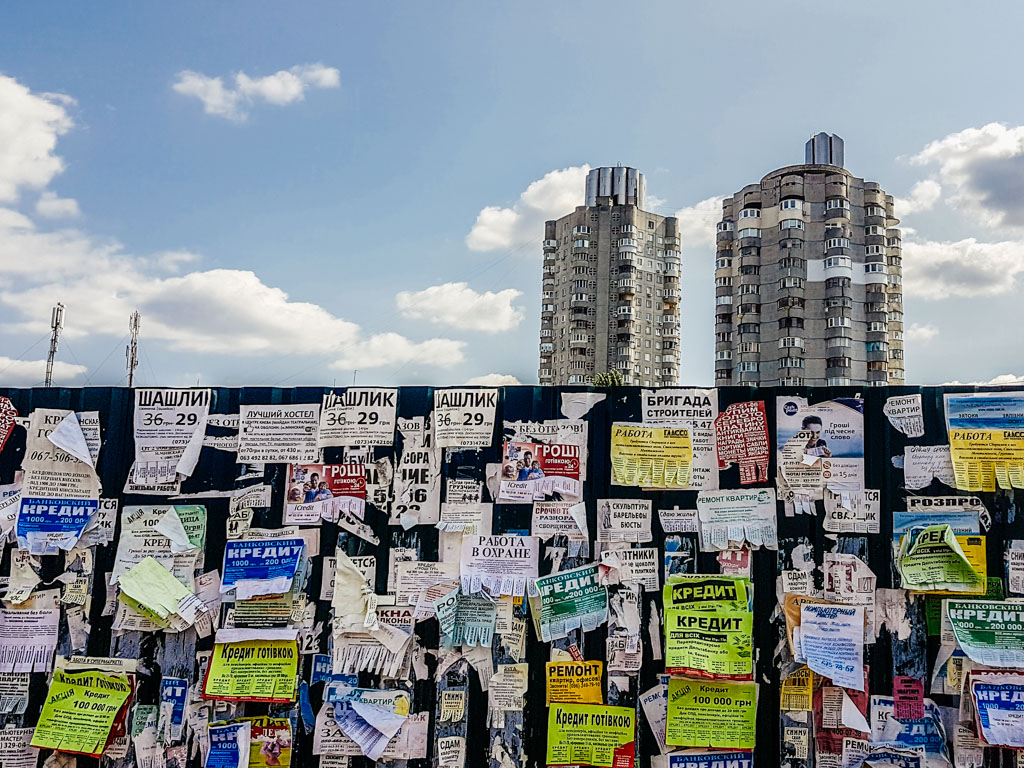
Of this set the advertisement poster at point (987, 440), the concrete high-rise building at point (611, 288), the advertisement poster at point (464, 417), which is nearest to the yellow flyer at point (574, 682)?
the advertisement poster at point (464, 417)

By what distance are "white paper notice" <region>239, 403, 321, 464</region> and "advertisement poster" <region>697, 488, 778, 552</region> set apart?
210cm

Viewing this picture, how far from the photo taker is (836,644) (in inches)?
161

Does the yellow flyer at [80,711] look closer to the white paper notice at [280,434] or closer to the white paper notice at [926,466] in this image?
the white paper notice at [280,434]

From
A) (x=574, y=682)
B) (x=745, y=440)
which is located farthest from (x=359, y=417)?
(x=745, y=440)

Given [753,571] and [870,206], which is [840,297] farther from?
[753,571]

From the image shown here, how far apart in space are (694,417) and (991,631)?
1735mm

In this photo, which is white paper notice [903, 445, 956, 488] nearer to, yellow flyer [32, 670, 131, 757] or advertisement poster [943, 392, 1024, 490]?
advertisement poster [943, 392, 1024, 490]

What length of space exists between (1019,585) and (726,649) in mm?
1445

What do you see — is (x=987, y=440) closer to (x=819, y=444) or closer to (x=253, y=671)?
(x=819, y=444)

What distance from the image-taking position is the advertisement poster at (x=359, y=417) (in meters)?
4.48

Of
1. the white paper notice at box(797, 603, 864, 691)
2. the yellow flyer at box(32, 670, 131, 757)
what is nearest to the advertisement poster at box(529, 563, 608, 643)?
the white paper notice at box(797, 603, 864, 691)

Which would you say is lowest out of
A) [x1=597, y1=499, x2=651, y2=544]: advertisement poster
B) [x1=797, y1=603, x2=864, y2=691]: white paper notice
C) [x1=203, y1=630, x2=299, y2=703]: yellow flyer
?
[x1=203, y1=630, x2=299, y2=703]: yellow flyer

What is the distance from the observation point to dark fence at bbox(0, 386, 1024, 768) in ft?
13.5

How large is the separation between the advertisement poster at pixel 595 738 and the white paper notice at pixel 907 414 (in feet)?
6.53
